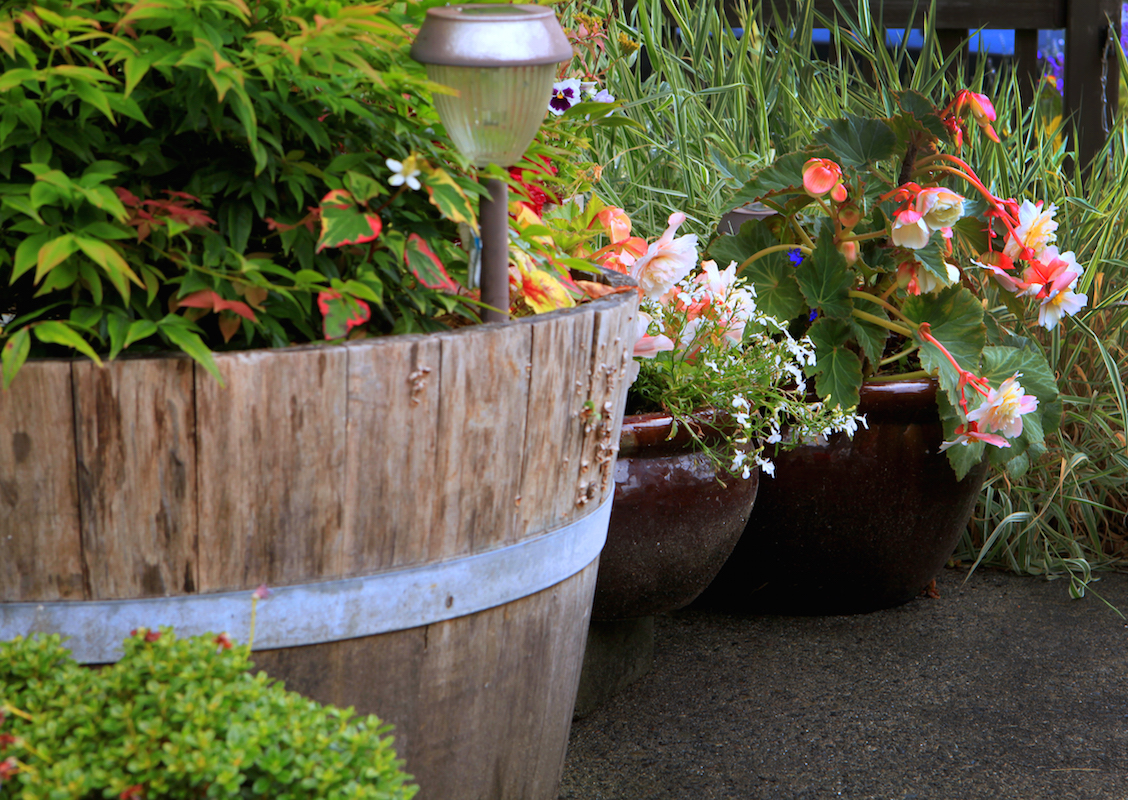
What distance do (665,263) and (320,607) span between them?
87 centimetres

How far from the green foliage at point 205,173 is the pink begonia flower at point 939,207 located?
3.20 feet

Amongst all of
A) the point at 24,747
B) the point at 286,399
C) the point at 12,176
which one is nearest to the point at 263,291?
the point at 286,399

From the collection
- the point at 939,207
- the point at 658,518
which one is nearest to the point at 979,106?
the point at 939,207

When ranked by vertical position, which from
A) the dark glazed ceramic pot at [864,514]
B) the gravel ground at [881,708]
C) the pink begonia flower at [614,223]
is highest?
the pink begonia flower at [614,223]

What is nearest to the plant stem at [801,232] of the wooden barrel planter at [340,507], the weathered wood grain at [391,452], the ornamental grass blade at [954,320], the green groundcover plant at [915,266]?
the green groundcover plant at [915,266]

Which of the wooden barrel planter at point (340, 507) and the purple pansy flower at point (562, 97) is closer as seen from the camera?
the wooden barrel planter at point (340, 507)

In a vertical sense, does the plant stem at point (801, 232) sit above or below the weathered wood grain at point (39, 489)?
above

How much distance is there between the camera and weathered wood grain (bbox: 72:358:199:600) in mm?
927

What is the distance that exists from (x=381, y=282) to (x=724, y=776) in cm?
101

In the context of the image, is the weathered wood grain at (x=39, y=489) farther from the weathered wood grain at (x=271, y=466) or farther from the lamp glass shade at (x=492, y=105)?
the lamp glass shade at (x=492, y=105)

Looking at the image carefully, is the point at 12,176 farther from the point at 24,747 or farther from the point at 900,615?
the point at 900,615

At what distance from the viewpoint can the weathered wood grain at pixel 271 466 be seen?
0.95m

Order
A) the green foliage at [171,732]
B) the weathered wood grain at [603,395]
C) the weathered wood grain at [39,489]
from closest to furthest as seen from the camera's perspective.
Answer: the green foliage at [171,732] < the weathered wood grain at [39,489] < the weathered wood grain at [603,395]

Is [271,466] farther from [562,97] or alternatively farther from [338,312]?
[562,97]
